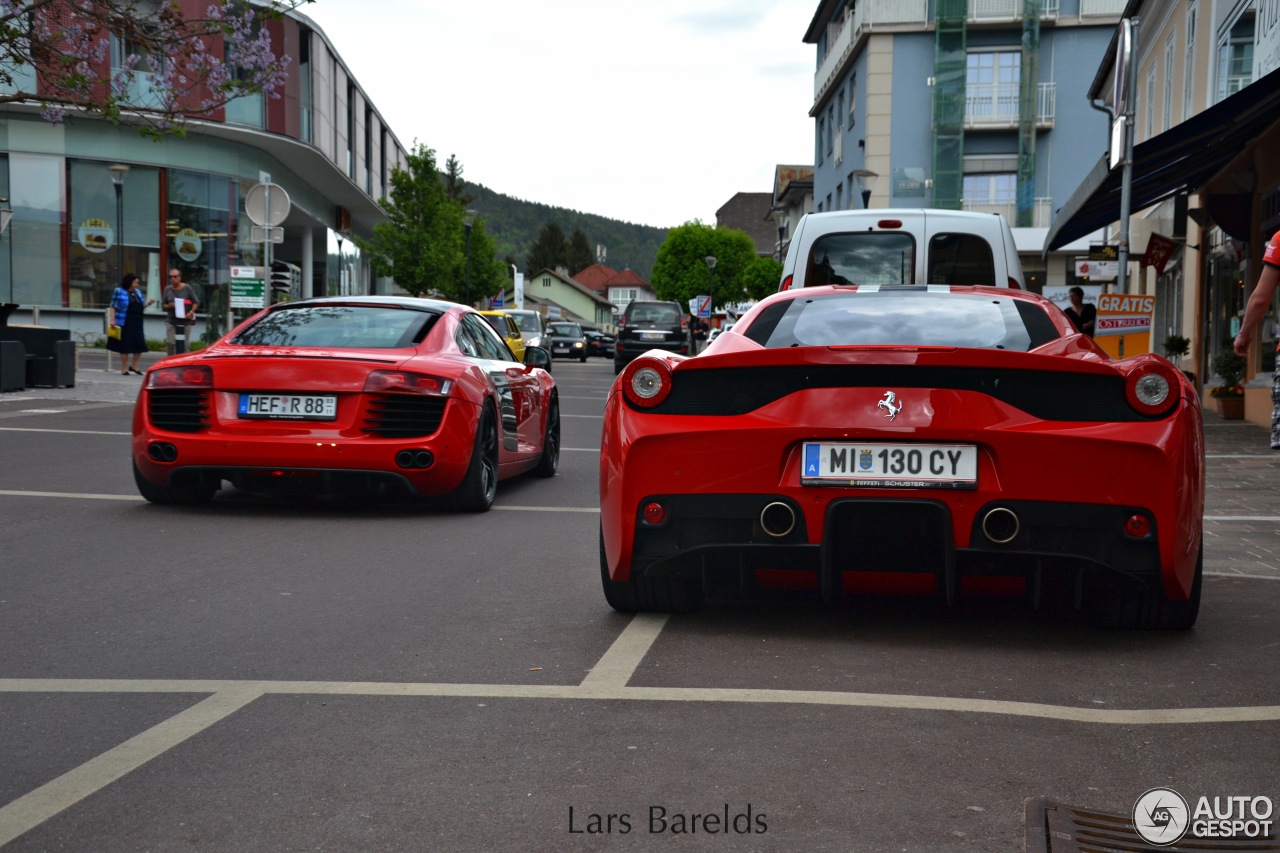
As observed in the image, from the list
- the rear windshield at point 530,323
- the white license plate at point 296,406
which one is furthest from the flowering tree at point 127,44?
the rear windshield at point 530,323

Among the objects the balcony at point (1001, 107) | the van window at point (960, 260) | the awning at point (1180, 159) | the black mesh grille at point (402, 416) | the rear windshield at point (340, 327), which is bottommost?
the black mesh grille at point (402, 416)

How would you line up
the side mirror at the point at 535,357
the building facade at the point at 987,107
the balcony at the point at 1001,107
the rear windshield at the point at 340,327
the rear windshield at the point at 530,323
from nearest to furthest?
the rear windshield at the point at 340,327 → the side mirror at the point at 535,357 → the rear windshield at the point at 530,323 → the building facade at the point at 987,107 → the balcony at the point at 1001,107

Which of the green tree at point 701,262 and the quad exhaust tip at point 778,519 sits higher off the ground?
the green tree at point 701,262

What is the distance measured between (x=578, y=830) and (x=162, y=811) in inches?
34.1

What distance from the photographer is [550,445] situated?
430 inches

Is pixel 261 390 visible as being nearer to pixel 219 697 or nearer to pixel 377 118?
pixel 219 697

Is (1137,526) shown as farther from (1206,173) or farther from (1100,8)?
(1100,8)

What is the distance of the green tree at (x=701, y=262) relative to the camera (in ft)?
382

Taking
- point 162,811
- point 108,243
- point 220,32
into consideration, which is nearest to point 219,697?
point 162,811

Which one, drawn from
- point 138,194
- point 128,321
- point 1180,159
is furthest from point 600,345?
point 1180,159

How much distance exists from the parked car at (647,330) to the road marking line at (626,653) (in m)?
34.7

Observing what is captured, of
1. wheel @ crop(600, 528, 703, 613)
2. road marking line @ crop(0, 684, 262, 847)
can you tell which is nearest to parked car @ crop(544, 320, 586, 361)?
wheel @ crop(600, 528, 703, 613)

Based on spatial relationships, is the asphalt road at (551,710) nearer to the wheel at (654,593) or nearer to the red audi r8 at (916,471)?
the wheel at (654,593)

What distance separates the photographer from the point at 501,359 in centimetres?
989
